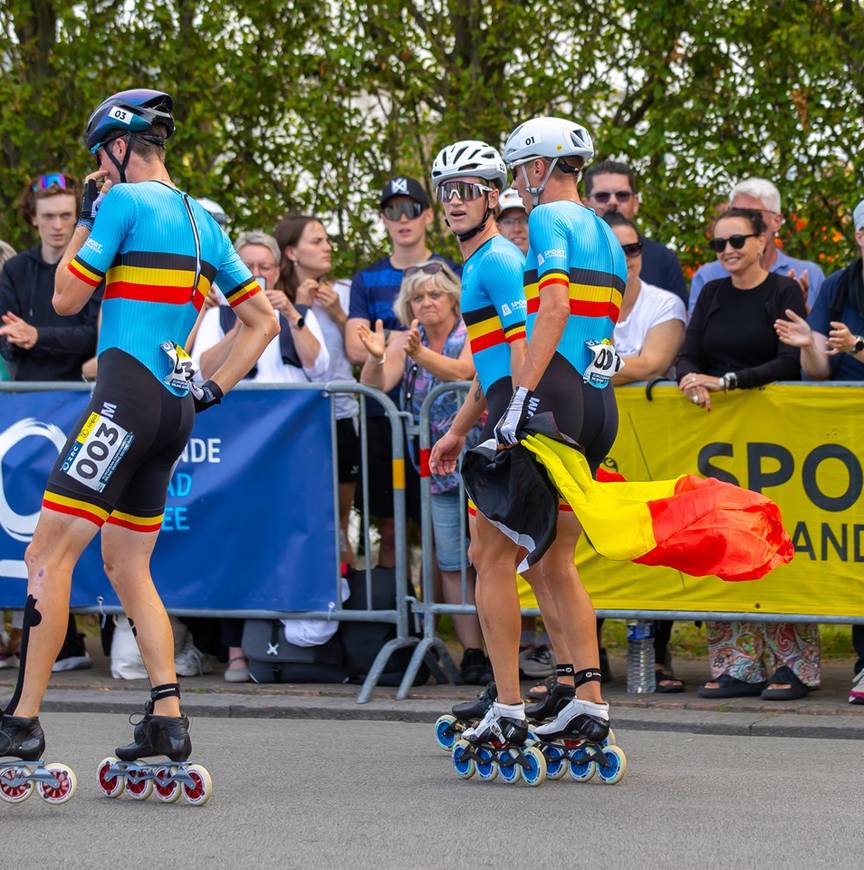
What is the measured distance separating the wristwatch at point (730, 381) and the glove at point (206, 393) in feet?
10.1

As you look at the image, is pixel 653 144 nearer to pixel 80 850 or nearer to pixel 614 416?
pixel 614 416

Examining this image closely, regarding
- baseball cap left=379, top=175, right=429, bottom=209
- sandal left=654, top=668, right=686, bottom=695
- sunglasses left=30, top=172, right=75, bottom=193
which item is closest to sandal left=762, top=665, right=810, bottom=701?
sandal left=654, top=668, right=686, bottom=695

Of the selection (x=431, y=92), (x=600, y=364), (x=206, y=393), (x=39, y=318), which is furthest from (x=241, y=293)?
(x=431, y=92)

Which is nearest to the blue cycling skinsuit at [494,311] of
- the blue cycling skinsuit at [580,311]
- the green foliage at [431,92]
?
the blue cycling skinsuit at [580,311]

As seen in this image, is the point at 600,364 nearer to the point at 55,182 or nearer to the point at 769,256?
the point at 769,256

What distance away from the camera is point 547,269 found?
6703 mm

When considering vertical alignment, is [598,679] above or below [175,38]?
below

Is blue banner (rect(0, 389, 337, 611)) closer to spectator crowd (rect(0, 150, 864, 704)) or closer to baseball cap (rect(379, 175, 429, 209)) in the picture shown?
spectator crowd (rect(0, 150, 864, 704))

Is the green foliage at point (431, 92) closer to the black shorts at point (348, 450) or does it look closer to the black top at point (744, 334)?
the black top at point (744, 334)

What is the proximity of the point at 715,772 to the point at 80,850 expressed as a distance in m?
2.56

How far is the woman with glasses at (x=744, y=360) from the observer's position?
8758 millimetres

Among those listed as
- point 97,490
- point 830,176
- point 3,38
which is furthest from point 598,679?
point 3,38

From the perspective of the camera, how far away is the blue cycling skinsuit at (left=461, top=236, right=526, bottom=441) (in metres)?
7.05

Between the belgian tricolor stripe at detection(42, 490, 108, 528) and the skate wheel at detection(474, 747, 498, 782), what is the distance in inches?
68.0
